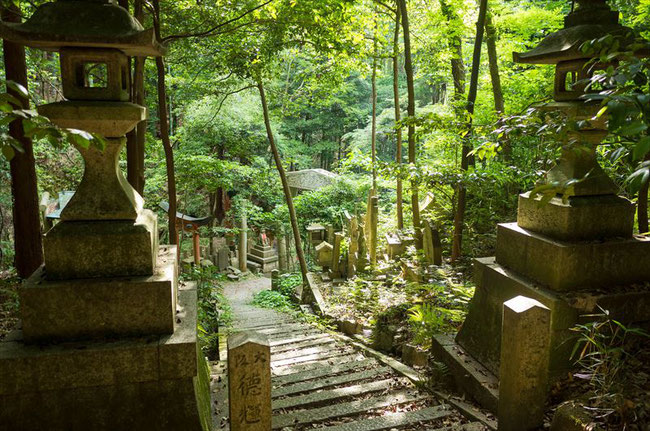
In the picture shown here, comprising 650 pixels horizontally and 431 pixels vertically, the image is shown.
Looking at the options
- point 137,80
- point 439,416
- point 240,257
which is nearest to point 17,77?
point 137,80

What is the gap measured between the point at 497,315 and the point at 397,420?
138 centimetres

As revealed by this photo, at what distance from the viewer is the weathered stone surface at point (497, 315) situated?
11.7 ft

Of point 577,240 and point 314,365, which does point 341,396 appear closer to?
point 314,365

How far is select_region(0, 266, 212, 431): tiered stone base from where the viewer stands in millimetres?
2918

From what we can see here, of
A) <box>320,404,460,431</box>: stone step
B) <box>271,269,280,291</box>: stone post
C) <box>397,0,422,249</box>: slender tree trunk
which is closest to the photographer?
<box>320,404,460,431</box>: stone step

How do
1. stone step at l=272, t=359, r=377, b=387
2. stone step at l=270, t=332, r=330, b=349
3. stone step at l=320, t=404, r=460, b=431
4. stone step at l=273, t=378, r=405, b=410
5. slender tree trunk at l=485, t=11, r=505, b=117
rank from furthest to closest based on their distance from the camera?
slender tree trunk at l=485, t=11, r=505, b=117 → stone step at l=270, t=332, r=330, b=349 → stone step at l=272, t=359, r=377, b=387 → stone step at l=273, t=378, r=405, b=410 → stone step at l=320, t=404, r=460, b=431

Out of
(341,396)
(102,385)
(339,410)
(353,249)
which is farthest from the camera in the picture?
(353,249)

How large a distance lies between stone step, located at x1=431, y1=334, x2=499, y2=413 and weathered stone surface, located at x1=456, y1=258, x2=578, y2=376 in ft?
0.27

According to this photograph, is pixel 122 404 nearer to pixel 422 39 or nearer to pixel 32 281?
pixel 32 281

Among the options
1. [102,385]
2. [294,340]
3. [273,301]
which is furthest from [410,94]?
[102,385]

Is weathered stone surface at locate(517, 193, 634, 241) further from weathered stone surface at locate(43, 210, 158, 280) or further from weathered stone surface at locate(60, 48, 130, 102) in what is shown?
weathered stone surface at locate(60, 48, 130, 102)

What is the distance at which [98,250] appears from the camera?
10.5ft

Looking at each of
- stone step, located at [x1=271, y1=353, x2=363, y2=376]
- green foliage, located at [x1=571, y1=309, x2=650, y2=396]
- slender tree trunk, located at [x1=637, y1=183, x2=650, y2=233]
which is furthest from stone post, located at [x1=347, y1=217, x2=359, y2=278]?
green foliage, located at [x1=571, y1=309, x2=650, y2=396]

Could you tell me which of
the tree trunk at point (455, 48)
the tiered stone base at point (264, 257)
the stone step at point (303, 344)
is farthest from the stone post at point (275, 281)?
the tree trunk at point (455, 48)
